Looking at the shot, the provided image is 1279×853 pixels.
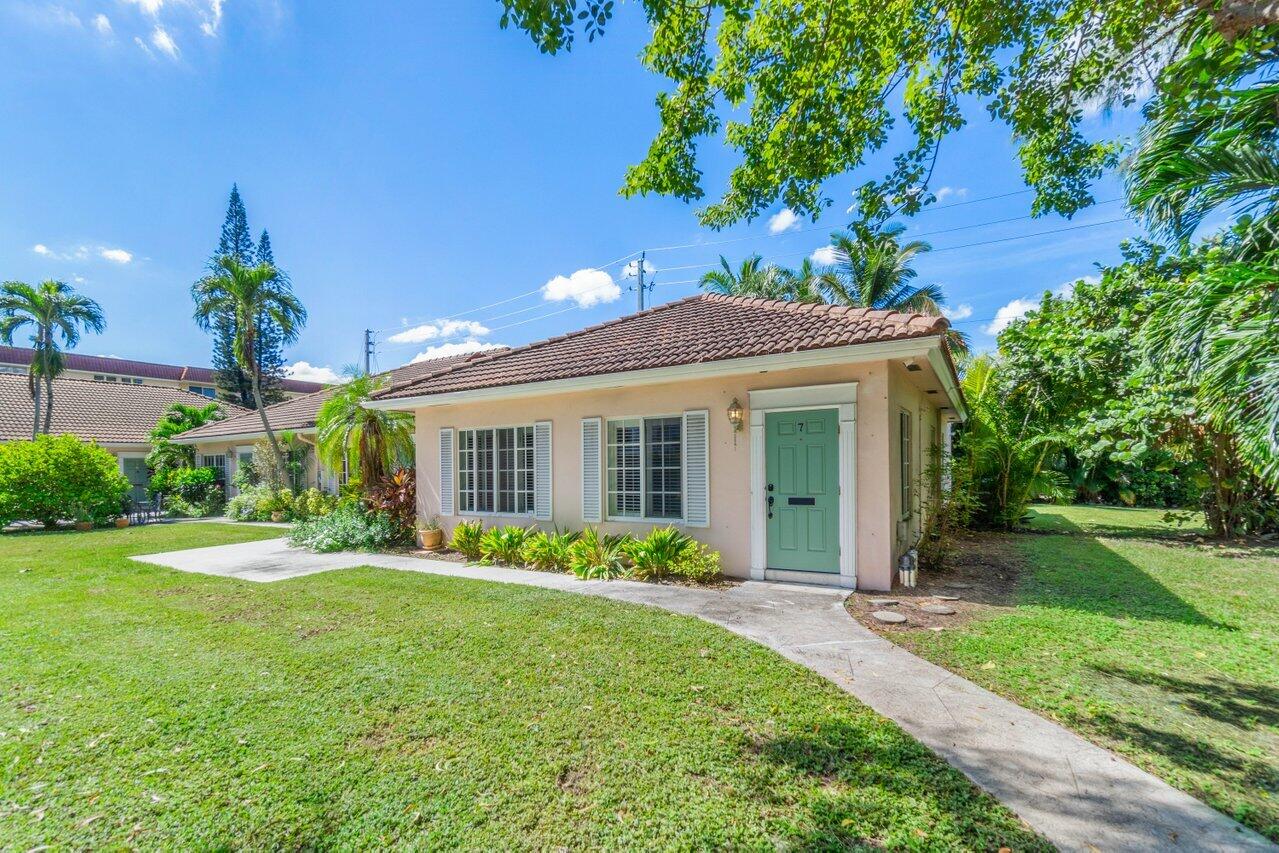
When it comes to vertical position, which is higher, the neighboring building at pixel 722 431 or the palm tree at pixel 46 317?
the palm tree at pixel 46 317

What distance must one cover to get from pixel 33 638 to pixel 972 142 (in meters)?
12.2

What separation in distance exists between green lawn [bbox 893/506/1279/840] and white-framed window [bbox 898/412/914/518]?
1867 millimetres

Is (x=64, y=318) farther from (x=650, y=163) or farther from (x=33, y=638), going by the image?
(x=650, y=163)

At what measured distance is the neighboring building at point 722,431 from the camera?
6.79m

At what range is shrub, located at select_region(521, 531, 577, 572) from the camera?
8.48m

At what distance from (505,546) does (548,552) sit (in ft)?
3.18

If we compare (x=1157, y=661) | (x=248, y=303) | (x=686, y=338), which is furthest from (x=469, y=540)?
(x=248, y=303)

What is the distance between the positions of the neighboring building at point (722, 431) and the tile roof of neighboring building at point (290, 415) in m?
9.03

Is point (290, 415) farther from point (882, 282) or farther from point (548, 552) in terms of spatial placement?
point (882, 282)

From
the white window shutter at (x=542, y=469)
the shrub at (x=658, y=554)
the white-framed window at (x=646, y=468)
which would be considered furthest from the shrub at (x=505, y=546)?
the shrub at (x=658, y=554)

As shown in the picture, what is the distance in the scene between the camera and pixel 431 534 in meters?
10.5

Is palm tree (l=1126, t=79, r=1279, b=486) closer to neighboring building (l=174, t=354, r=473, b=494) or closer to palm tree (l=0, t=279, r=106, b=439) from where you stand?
neighboring building (l=174, t=354, r=473, b=494)

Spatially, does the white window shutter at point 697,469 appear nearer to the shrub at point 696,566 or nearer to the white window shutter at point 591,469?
the shrub at point 696,566

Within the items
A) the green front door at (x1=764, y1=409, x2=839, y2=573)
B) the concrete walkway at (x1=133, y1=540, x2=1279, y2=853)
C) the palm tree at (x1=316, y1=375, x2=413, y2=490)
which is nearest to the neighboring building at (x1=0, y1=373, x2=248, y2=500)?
the palm tree at (x1=316, y1=375, x2=413, y2=490)
